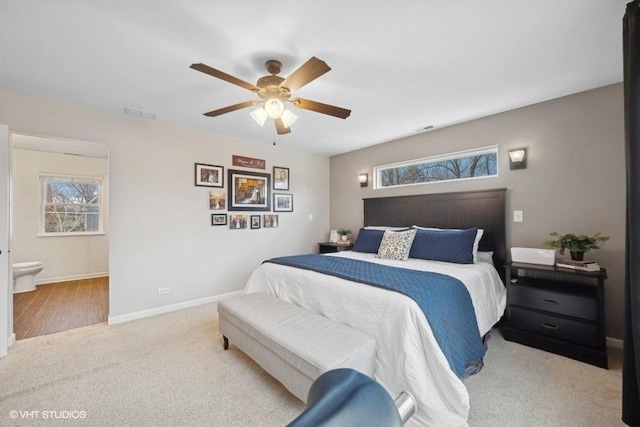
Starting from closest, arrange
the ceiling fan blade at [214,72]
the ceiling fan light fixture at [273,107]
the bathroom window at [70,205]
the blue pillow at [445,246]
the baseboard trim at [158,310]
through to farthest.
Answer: the ceiling fan blade at [214,72] → the ceiling fan light fixture at [273,107] → the blue pillow at [445,246] → the baseboard trim at [158,310] → the bathroom window at [70,205]

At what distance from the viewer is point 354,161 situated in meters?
5.03

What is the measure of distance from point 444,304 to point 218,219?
3.24 metres

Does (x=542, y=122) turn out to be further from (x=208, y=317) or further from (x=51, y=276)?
(x=51, y=276)

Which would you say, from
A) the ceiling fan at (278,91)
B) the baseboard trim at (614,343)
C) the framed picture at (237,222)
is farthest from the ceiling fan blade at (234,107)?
the baseboard trim at (614,343)

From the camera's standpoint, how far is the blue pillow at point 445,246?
2.93 m

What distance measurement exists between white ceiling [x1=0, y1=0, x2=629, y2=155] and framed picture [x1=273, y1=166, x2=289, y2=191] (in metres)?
1.75

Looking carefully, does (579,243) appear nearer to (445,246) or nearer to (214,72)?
(445,246)

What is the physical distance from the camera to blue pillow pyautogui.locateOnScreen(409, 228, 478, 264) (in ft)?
9.61

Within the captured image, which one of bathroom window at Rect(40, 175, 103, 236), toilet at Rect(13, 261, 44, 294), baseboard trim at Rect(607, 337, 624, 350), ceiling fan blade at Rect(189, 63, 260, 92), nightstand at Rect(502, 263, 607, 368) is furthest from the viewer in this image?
bathroom window at Rect(40, 175, 103, 236)

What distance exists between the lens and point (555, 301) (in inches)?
95.9

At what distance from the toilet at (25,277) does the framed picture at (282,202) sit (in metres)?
3.87

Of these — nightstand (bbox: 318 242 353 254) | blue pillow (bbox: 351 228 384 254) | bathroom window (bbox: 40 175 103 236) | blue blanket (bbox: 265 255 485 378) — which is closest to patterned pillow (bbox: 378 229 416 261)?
blue pillow (bbox: 351 228 384 254)

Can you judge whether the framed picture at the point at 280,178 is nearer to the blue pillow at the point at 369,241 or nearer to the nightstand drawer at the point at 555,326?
the blue pillow at the point at 369,241

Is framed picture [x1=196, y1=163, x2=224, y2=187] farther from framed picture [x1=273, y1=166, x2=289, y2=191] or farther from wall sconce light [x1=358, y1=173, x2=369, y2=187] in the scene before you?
wall sconce light [x1=358, y1=173, x2=369, y2=187]
